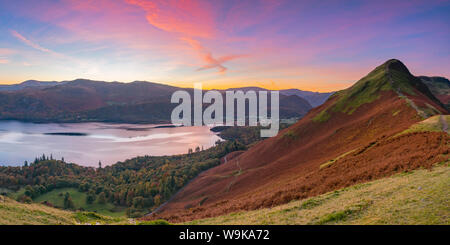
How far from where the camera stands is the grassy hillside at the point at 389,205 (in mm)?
11930

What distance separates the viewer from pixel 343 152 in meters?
44.3

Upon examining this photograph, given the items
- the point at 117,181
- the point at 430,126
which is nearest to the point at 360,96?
the point at 430,126

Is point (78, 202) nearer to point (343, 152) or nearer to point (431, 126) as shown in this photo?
point (343, 152)

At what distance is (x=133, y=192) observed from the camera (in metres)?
106

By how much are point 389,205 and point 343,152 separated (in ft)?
108

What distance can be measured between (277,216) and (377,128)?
137 feet

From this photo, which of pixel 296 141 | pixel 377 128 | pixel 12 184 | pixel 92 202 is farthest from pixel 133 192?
pixel 377 128

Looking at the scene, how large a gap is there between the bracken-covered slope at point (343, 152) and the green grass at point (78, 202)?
102ft

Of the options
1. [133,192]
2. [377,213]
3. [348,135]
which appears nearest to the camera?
[377,213]

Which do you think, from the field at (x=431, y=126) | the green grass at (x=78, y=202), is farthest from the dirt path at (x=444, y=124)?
the green grass at (x=78, y=202)

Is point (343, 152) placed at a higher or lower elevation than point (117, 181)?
higher

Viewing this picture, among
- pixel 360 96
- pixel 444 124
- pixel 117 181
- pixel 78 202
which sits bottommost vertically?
pixel 78 202
